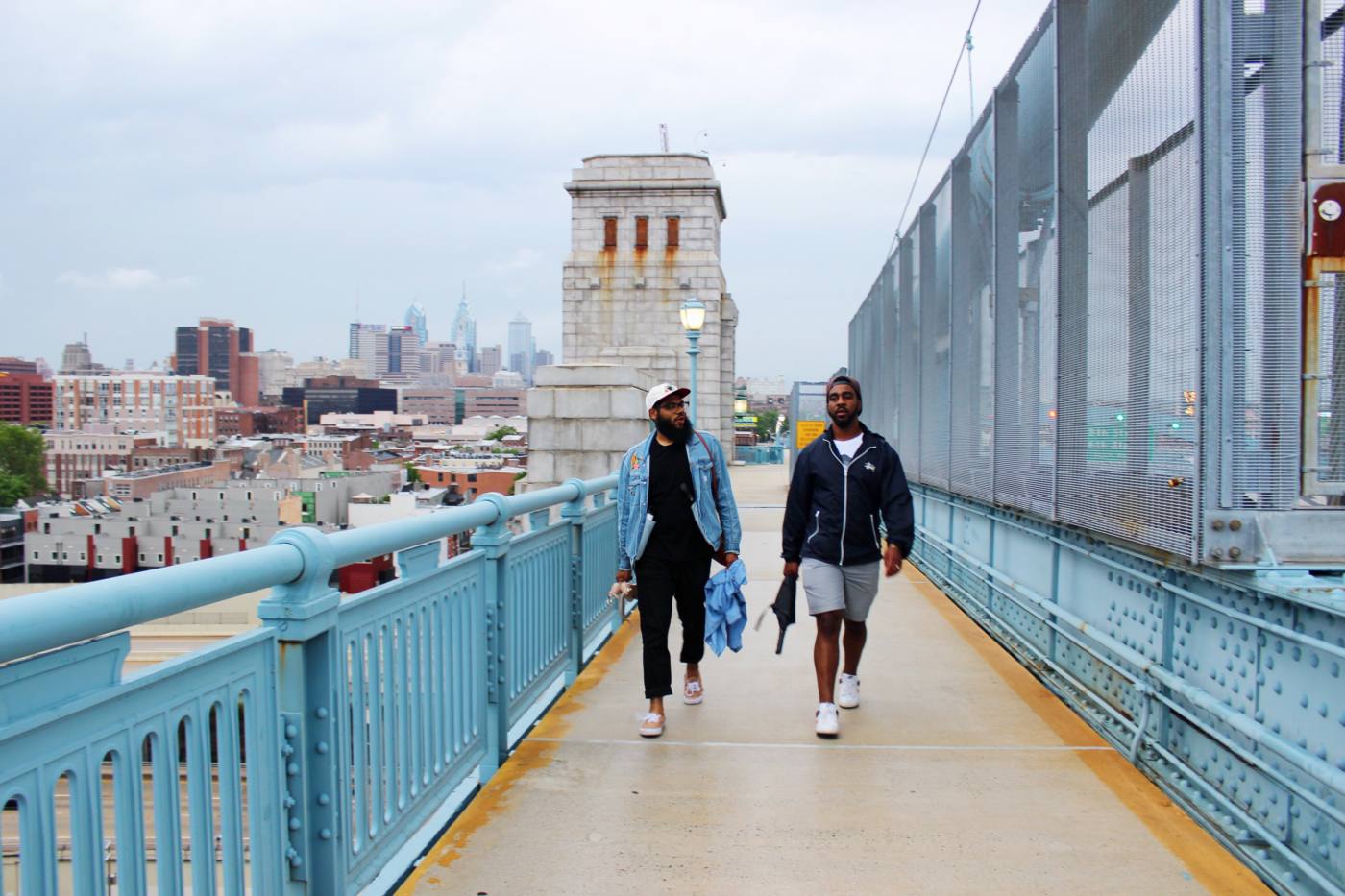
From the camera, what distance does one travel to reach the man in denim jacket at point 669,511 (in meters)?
→ 6.02

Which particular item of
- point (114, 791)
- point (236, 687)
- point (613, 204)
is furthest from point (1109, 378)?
point (613, 204)

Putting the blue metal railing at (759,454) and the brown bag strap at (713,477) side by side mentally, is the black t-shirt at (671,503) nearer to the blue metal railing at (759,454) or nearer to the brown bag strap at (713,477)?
the brown bag strap at (713,477)

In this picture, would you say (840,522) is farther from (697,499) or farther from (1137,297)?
(1137,297)

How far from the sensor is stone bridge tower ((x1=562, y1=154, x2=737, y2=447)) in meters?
25.2

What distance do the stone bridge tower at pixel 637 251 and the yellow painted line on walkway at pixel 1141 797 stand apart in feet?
59.7

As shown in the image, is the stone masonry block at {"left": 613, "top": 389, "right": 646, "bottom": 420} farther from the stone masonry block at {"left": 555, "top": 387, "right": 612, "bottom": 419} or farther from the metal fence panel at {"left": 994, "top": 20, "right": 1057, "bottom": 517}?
the metal fence panel at {"left": 994, "top": 20, "right": 1057, "bottom": 517}

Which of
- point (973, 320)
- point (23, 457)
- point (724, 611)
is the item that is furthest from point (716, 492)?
point (23, 457)

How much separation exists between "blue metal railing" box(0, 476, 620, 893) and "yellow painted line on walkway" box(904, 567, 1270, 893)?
9.69ft

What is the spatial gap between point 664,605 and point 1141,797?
2.62 m

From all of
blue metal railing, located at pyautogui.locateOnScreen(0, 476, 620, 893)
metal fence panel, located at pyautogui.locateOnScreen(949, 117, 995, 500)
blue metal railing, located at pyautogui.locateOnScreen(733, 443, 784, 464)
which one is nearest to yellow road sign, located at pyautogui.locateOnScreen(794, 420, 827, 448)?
metal fence panel, located at pyautogui.locateOnScreen(949, 117, 995, 500)

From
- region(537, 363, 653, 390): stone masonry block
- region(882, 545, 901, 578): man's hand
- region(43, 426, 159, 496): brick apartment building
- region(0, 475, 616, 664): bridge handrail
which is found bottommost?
region(43, 426, 159, 496): brick apartment building

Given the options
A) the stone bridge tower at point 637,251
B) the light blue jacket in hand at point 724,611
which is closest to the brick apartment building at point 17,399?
the stone bridge tower at point 637,251

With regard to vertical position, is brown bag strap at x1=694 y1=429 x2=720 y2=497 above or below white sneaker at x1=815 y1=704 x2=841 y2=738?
above

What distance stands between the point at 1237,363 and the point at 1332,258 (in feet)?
1.57
